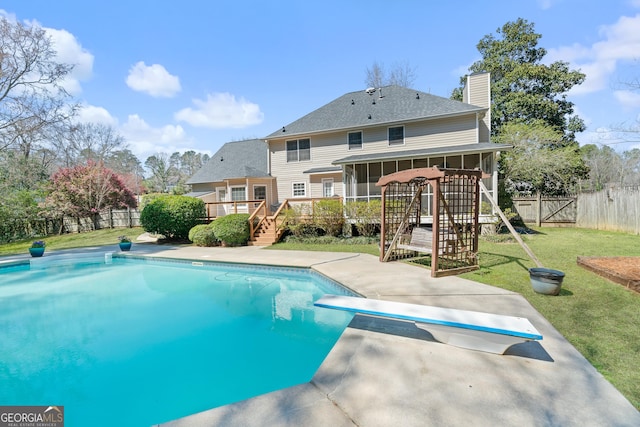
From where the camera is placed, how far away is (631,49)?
1103 centimetres

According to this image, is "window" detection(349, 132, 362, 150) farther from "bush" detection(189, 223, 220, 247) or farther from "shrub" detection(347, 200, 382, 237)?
"bush" detection(189, 223, 220, 247)

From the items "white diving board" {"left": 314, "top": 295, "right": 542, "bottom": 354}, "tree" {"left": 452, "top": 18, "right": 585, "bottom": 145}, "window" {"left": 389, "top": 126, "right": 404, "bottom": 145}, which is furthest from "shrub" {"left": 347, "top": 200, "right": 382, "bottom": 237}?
"tree" {"left": 452, "top": 18, "right": 585, "bottom": 145}

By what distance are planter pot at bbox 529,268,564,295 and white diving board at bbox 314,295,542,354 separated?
2183mm

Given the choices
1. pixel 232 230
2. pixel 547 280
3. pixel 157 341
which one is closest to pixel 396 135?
pixel 232 230

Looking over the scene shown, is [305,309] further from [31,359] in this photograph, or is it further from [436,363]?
[31,359]

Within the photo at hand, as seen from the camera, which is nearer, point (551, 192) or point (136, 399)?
point (136, 399)

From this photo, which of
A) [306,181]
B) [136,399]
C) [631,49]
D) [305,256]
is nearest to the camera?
[136,399]

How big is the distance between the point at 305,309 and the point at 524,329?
4.17 meters

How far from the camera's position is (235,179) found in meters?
18.9

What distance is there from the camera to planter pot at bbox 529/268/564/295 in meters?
5.00

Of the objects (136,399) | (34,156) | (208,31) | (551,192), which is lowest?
(136,399)

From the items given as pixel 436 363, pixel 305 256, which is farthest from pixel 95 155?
pixel 436 363

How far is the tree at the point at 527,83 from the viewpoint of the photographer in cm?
2112

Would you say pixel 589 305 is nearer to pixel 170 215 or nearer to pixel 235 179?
pixel 170 215
